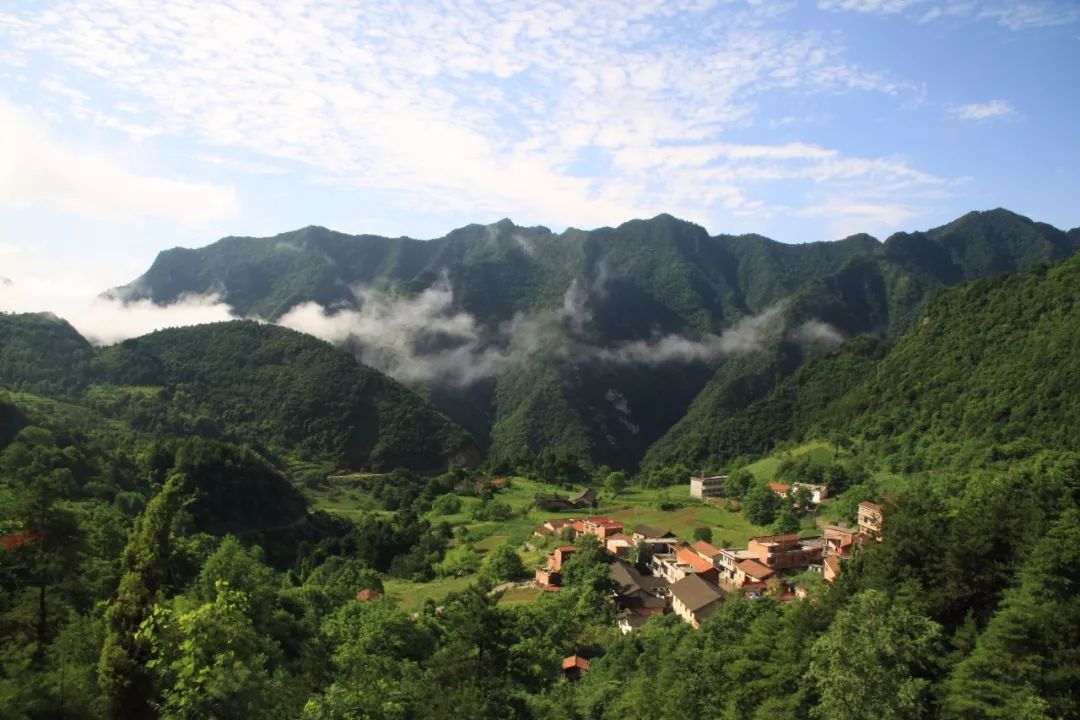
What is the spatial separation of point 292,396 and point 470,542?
236ft

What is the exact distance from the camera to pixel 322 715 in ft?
50.2

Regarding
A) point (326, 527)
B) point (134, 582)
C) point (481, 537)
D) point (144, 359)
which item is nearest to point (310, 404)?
point (144, 359)

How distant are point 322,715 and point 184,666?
138 inches

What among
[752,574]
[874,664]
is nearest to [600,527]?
[752,574]

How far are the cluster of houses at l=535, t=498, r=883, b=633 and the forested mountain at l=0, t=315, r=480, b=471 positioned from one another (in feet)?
220

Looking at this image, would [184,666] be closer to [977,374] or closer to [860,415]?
[977,374]

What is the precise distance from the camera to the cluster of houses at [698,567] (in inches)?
1660

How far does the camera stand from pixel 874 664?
16.2 m

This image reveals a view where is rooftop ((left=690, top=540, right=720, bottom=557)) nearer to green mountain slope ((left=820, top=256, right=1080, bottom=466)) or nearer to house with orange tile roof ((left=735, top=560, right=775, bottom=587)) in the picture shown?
house with orange tile roof ((left=735, top=560, right=775, bottom=587))

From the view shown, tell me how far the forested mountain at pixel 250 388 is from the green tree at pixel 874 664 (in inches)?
3950

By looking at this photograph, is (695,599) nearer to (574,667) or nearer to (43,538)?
(574,667)

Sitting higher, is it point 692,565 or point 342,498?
point 692,565

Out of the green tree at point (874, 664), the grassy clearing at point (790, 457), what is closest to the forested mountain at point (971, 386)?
the grassy clearing at point (790, 457)

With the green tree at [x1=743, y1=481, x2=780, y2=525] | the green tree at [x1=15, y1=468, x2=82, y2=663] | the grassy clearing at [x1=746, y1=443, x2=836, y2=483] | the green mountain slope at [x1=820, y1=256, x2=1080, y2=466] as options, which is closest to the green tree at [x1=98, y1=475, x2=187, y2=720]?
the green tree at [x1=15, y1=468, x2=82, y2=663]
